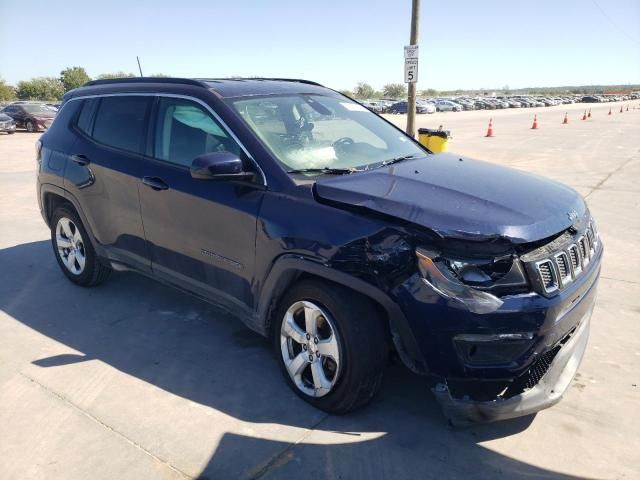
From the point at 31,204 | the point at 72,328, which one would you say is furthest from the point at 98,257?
the point at 31,204

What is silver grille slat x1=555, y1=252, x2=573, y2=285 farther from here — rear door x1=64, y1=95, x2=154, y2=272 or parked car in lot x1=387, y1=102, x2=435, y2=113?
parked car in lot x1=387, y1=102, x2=435, y2=113

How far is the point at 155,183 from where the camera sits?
11.8 feet

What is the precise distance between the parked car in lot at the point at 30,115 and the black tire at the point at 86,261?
23592mm

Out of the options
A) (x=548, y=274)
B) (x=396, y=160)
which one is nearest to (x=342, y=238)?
(x=548, y=274)

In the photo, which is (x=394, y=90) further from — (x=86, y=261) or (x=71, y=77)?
(x=86, y=261)

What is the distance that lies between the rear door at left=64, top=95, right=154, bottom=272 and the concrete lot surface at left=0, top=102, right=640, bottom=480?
66 cm

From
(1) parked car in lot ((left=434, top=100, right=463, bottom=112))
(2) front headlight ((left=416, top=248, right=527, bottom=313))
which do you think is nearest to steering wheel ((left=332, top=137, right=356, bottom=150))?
(2) front headlight ((left=416, top=248, right=527, bottom=313))

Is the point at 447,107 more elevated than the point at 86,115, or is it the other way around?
the point at 86,115

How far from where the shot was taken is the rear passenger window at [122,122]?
387 cm

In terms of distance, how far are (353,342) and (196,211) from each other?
1422 mm

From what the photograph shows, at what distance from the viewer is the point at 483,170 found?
3.34 metres

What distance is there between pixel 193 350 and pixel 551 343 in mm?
2384

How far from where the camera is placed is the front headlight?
7.69ft

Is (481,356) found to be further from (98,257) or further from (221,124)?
(98,257)
